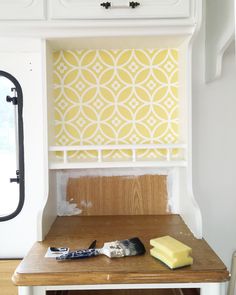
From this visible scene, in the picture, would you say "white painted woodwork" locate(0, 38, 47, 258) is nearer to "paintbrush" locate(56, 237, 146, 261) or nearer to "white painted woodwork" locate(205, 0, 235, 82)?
"paintbrush" locate(56, 237, 146, 261)

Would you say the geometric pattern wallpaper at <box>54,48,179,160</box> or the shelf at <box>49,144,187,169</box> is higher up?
the geometric pattern wallpaper at <box>54,48,179,160</box>

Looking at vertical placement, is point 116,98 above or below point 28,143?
above

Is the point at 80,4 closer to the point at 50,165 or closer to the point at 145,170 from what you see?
the point at 50,165

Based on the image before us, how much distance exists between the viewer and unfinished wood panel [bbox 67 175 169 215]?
1.53 meters

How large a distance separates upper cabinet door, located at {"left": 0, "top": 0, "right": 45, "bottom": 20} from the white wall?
72cm

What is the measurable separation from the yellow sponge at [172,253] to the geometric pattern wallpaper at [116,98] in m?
0.54

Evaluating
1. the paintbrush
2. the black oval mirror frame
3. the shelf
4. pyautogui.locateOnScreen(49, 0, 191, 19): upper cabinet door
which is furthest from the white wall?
the black oval mirror frame

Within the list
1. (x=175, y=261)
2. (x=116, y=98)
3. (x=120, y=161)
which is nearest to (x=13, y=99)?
(x=116, y=98)

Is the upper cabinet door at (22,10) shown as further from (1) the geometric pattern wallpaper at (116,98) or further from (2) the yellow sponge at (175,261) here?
(2) the yellow sponge at (175,261)

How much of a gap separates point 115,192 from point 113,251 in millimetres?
492

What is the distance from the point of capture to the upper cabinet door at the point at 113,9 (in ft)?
3.81

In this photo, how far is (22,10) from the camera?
3.80 ft

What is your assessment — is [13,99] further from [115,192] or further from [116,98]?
[115,192]

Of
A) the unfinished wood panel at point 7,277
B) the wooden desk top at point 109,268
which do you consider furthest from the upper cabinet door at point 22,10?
the unfinished wood panel at point 7,277
